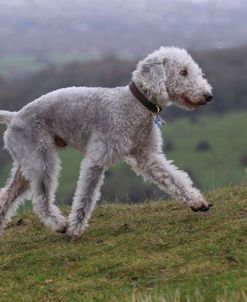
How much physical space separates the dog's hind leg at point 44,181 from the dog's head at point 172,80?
1.30 metres

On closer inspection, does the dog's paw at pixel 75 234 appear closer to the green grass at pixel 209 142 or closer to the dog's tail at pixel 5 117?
the dog's tail at pixel 5 117

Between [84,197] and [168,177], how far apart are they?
911 millimetres

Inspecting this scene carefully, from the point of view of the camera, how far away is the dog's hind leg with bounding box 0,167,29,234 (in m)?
8.17

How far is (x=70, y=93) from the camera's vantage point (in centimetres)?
787

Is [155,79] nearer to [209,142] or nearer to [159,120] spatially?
[159,120]

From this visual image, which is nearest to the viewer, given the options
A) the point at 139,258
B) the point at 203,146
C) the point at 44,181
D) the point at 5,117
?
the point at 139,258

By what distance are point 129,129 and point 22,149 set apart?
1277 millimetres

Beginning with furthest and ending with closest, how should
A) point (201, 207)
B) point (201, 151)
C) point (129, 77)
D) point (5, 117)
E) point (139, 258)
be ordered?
point (201, 151)
point (129, 77)
point (5, 117)
point (201, 207)
point (139, 258)

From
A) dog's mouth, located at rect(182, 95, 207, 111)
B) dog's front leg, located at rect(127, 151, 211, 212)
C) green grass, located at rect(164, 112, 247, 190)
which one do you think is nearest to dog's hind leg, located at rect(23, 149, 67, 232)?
dog's front leg, located at rect(127, 151, 211, 212)

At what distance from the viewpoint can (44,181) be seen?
7.91m

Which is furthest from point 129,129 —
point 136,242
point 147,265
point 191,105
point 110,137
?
point 147,265

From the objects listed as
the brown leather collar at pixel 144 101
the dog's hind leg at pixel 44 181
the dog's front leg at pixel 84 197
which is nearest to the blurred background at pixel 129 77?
the dog's hind leg at pixel 44 181

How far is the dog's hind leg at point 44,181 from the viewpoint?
25.7 ft

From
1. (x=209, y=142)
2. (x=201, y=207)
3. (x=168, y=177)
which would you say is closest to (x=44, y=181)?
(x=168, y=177)
